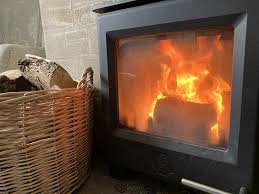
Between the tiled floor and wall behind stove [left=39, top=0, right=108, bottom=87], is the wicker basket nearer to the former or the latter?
the tiled floor

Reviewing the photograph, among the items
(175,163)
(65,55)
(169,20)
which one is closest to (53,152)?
(175,163)

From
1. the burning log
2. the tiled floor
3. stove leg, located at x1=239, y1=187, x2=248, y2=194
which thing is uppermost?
the burning log

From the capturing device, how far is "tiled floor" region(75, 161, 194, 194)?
78 cm

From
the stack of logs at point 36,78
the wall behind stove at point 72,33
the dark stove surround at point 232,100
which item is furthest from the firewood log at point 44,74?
the wall behind stove at point 72,33

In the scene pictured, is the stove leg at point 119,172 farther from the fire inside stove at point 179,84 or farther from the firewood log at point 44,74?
the firewood log at point 44,74

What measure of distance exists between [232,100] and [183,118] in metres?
0.16

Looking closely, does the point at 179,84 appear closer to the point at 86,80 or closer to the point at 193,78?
the point at 193,78

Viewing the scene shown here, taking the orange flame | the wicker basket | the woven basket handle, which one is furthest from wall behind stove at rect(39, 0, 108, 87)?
the orange flame

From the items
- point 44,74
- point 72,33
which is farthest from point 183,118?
point 72,33

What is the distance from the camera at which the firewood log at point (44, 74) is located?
80 centimetres

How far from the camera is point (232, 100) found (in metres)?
0.56

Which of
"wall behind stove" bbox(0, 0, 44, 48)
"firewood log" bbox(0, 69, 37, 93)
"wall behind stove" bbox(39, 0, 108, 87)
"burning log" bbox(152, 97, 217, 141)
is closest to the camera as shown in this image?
"burning log" bbox(152, 97, 217, 141)

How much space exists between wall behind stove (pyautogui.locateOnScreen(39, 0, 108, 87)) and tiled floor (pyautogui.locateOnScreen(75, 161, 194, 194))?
0.41 metres

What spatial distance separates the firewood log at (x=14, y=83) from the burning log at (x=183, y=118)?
0.45m
